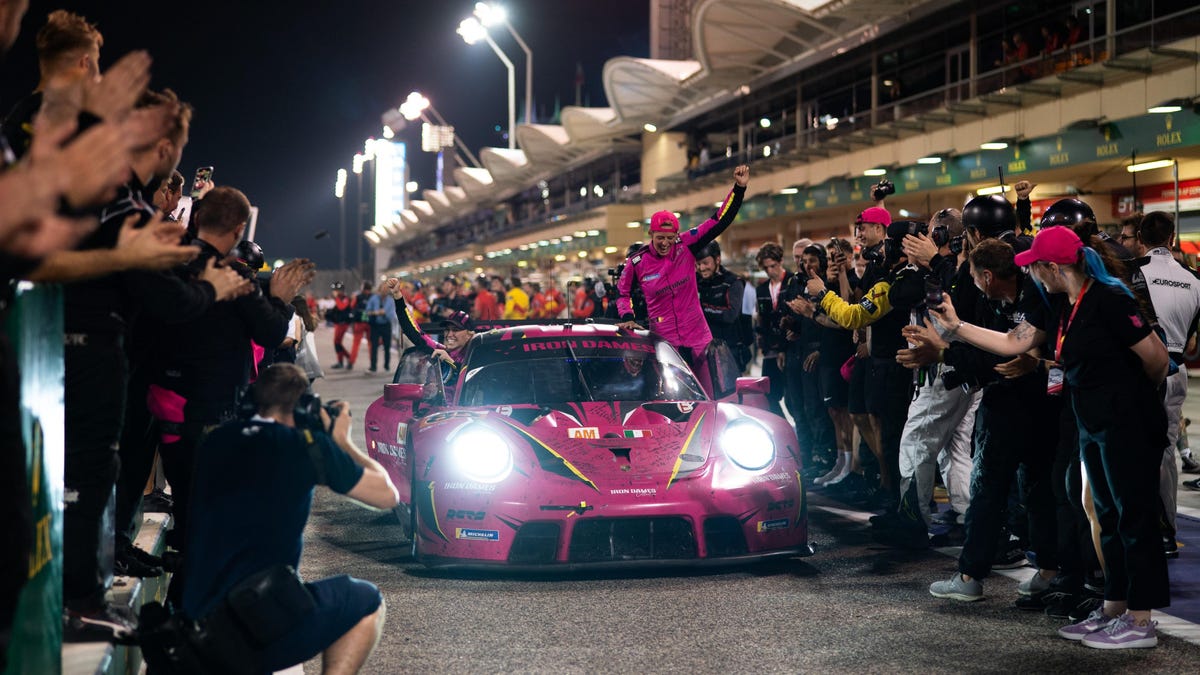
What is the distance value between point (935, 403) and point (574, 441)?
2.11 metres

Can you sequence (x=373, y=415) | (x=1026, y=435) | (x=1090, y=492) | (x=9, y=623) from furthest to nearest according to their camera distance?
1. (x=373, y=415)
2. (x=1026, y=435)
3. (x=1090, y=492)
4. (x=9, y=623)

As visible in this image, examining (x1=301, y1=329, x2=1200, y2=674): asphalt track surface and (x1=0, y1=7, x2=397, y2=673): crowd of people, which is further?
(x1=301, y1=329, x2=1200, y2=674): asphalt track surface

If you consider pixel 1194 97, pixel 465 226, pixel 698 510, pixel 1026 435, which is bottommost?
pixel 698 510

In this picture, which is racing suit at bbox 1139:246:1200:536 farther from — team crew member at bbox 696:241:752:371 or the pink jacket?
team crew member at bbox 696:241:752:371

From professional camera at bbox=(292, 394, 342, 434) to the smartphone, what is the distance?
5.34 metres

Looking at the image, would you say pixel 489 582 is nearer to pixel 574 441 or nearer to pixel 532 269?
pixel 574 441

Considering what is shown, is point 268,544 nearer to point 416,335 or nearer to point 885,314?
point 885,314

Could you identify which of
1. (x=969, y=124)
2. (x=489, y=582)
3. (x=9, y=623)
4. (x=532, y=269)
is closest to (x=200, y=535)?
(x=9, y=623)

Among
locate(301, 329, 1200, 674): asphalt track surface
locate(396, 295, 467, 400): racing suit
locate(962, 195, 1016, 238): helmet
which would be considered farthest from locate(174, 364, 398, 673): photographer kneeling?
locate(396, 295, 467, 400): racing suit

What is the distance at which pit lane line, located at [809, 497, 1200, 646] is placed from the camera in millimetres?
5160

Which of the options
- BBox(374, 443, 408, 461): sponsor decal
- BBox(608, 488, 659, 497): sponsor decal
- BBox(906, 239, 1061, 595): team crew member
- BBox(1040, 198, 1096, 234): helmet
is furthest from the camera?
BBox(374, 443, 408, 461): sponsor decal

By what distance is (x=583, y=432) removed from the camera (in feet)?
21.4

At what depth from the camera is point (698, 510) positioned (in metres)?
6.04

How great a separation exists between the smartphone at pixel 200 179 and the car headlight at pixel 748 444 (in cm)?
426
